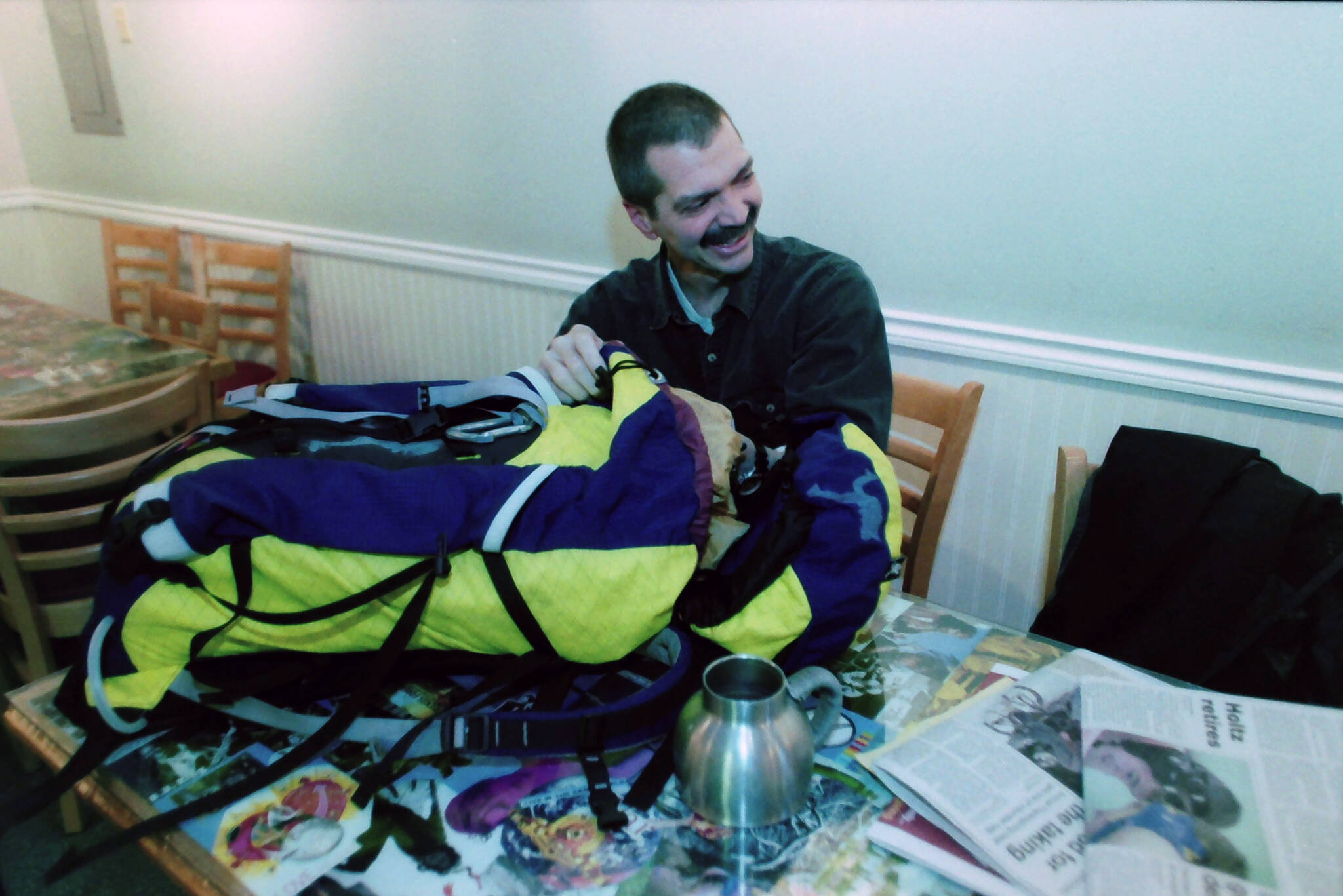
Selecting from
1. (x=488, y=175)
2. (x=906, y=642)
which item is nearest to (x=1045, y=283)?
(x=906, y=642)

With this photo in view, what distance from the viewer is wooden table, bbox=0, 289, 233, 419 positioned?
1726 mm

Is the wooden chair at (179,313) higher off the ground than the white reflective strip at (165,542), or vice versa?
the white reflective strip at (165,542)

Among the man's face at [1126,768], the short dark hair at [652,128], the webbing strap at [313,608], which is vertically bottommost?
the man's face at [1126,768]

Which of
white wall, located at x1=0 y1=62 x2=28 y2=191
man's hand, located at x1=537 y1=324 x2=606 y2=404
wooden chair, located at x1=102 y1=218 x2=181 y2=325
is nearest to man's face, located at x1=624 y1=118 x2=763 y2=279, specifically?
man's hand, located at x1=537 y1=324 x2=606 y2=404

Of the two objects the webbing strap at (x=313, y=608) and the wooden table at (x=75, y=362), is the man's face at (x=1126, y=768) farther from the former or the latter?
the wooden table at (x=75, y=362)

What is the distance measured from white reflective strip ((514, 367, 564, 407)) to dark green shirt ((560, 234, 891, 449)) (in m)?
0.24

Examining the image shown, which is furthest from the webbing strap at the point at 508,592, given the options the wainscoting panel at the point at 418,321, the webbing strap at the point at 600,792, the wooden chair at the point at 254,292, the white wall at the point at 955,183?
the wooden chair at the point at 254,292

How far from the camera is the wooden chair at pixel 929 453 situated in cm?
139

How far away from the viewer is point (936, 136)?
65.1 inches

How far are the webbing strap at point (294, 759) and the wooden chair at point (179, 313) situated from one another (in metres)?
1.69

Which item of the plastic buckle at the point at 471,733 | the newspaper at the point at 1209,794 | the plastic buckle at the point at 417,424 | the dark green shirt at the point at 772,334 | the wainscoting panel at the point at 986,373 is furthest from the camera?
the wainscoting panel at the point at 986,373

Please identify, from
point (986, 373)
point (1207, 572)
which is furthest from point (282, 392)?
point (986, 373)

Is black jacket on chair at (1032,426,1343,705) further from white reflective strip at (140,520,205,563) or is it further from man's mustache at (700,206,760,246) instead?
white reflective strip at (140,520,205,563)

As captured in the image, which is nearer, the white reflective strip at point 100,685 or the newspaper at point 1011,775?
the newspaper at point 1011,775
